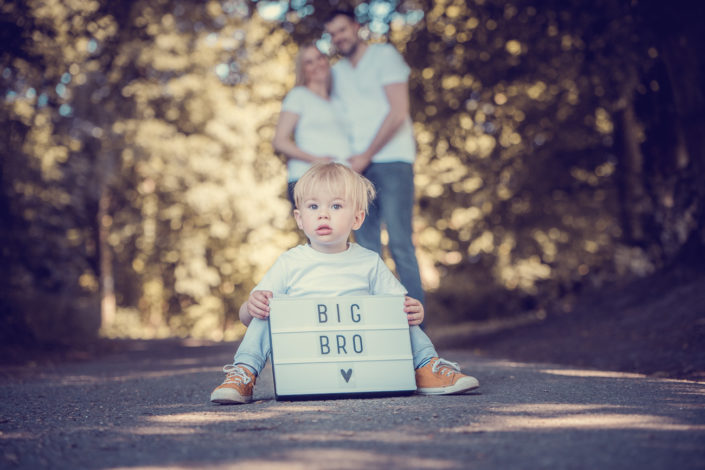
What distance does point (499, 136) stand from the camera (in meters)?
13.2

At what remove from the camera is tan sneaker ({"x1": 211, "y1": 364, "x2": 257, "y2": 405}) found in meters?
4.11

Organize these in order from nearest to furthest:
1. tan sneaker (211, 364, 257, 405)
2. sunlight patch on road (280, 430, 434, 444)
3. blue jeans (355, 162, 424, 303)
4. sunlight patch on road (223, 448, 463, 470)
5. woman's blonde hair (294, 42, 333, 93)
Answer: sunlight patch on road (223, 448, 463, 470) < sunlight patch on road (280, 430, 434, 444) < tan sneaker (211, 364, 257, 405) < blue jeans (355, 162, 424, 303) < woman's blonde hair (294, 42, 333, 93)

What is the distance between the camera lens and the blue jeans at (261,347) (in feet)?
14.4

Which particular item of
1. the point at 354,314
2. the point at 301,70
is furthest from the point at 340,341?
the point at 301,70

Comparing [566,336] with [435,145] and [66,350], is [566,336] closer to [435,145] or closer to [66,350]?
[435,145]

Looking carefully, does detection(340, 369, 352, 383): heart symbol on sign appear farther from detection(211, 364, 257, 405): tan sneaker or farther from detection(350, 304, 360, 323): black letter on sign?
detection(211, 364, 257, 405): tan sneaker

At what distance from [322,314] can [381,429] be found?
1.17 metres

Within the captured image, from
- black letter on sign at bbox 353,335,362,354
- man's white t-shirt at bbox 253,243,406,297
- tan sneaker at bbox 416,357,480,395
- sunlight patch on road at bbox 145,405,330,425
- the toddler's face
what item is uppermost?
the toddler's face

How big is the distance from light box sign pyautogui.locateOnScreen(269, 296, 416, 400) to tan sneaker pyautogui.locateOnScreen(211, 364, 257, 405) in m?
0.15

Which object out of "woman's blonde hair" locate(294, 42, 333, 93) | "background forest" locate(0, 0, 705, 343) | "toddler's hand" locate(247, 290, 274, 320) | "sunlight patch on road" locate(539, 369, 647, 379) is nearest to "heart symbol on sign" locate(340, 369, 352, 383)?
"toddler's hand" locate(247, 290, 274, 320)

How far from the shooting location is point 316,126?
5883 millimetres

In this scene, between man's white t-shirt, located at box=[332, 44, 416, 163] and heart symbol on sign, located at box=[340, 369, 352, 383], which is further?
man's white t-shirt, located at box=[332, 44, 416, 163]

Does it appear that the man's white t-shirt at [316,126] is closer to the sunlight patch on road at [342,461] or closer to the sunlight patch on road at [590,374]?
the sunlight patch on road at [590,374]

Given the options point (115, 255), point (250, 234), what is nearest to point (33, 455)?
point (250, 234)
